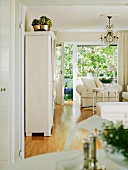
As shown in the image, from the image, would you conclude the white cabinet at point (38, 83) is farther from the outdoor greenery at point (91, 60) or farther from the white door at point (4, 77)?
the outdoor greenery at point (91, 60)

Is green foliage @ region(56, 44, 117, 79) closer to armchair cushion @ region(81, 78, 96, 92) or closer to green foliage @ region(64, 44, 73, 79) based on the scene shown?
green foliage @ region(64, 44, 73, 79)

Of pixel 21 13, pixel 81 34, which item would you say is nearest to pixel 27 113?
pixel 21 13

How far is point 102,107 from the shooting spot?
19.0ft

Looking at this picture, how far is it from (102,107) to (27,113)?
154 cm

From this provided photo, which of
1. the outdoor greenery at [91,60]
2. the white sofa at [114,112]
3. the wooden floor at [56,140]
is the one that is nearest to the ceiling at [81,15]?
the outdoor greenery at [91,60]

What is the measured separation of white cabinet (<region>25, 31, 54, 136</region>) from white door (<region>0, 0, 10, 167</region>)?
2227 millimetres

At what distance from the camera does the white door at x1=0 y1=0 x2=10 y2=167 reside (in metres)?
2.69

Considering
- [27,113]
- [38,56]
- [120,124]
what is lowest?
[27,113]

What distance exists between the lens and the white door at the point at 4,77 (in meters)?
2.69

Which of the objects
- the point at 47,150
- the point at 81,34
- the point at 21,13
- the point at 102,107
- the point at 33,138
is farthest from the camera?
the point at 81,34

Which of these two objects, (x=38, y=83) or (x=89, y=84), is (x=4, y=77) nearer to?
(x=38, y=83)

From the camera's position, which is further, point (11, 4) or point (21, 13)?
point (21, 13)

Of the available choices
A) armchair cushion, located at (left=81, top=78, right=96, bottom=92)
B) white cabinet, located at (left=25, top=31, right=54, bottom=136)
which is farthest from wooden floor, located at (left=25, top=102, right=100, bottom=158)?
armchair cushion, located at (left=81, top=78, right=96, bottom=92)

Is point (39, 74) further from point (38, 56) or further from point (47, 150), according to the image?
point (47, 150)
